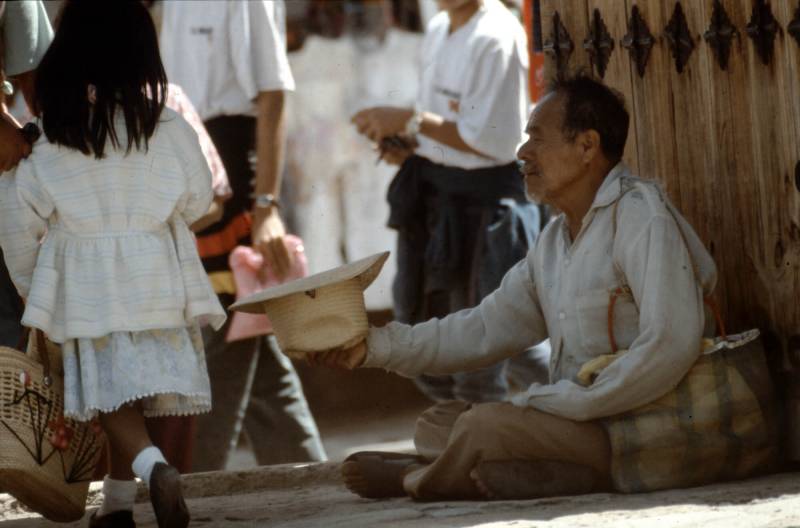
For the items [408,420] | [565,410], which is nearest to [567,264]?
[565,410]

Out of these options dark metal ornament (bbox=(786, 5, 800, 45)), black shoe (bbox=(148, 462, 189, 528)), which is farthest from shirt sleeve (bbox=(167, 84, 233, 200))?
dark metal ornament (bbox=(786, 5, 800, 45))

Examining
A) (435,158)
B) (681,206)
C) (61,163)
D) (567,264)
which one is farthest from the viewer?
(435,158)

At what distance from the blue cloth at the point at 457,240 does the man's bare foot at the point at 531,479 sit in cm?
171

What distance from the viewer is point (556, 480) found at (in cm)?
522

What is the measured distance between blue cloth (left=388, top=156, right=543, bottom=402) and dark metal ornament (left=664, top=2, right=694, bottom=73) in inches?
54.4

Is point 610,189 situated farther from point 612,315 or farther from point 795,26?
point 795,26

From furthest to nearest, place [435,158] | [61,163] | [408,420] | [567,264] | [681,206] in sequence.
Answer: [408,420], [435,158], [681,206], [567,264], [61,163]

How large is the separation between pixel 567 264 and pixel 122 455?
144 centimetres

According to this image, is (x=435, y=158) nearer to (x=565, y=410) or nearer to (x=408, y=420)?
(x=565, y=410)

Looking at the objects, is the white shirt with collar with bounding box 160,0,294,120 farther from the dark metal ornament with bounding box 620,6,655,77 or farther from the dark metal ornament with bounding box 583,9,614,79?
the dark metal ornament with bounding box 620,6,655,77

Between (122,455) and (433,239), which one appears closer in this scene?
(122,455)

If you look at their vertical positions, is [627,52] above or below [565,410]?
above

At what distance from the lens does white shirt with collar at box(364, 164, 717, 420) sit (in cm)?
511

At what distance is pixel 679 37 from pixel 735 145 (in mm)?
393
